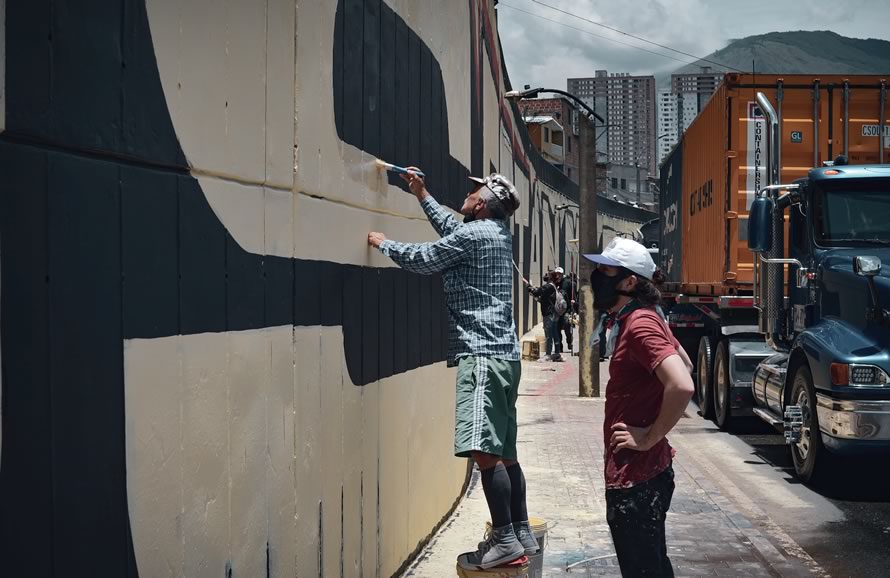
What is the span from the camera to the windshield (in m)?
9.38

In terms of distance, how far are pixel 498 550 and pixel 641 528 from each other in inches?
41.0

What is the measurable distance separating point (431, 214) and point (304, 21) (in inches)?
58.4

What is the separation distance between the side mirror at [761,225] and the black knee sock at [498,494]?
18.6 feet

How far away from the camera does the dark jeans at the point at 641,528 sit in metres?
3.93

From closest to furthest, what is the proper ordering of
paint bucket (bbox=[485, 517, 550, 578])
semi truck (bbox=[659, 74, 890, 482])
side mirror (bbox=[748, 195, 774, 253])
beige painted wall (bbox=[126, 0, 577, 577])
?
beige painted wall (bbox=[126, 0, 577, 577]) < paint bucket (bbox=[485, 517, 550, 578]) < semi truck (bbox=[659, 74, 890, 482]) < side mirror (bbox=[748, 195, 774, 253])

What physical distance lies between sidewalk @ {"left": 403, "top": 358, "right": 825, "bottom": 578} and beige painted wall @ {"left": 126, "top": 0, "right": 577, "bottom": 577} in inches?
46.0

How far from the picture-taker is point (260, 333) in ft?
11.7

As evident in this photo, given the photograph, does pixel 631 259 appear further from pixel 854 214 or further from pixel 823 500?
pixel 854 214

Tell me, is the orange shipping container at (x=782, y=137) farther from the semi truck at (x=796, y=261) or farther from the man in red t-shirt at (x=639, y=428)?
the man in red t-shirt at (x=639, y=428)

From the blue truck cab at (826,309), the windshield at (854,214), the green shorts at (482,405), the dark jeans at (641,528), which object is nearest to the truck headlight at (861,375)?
the blue truck cab at (826,309)

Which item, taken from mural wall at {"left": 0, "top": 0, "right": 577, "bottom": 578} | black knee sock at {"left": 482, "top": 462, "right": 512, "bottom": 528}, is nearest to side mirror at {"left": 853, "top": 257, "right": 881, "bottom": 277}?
mural wall at {"left": 0, "top": 0, "right": 577, "bottom": 578}

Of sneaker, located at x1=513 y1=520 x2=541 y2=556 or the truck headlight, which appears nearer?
sneaker, located at x1=513 y1=520 x2=541 y2=556

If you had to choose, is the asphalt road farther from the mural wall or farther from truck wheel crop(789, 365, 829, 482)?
the mural wall

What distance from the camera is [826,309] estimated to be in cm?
937
